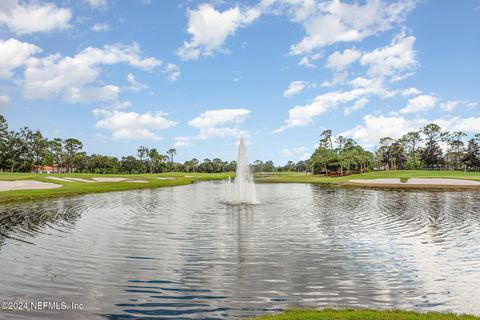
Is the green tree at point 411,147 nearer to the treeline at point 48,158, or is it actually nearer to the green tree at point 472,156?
the green tree at point 472,156

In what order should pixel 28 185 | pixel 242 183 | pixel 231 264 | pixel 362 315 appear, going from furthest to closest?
pixel 28 185, pixel 242 183, pixel 231 264, pixel 362 315

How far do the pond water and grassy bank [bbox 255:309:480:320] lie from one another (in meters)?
1.17

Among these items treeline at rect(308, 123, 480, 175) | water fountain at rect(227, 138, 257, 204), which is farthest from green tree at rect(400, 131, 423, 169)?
water fountain at rect(227, 138, 257, 204)

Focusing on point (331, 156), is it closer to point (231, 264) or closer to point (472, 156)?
point (472, 156)

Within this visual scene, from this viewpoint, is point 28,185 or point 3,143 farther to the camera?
point 3,143

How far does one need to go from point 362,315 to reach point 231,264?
7.41m

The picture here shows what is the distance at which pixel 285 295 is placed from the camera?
39.0 feet

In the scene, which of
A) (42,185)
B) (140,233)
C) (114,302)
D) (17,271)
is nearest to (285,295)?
(114,302)

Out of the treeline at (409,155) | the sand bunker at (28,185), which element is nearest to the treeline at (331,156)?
the treeline at (409,155)

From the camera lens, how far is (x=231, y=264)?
15.7 m

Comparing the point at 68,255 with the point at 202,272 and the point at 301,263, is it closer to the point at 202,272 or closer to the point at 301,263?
the point at 202,272

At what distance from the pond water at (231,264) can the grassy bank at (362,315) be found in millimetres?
1165

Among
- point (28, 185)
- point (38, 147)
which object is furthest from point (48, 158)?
point (28, 185)

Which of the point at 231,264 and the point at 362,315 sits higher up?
the point at 362,315
